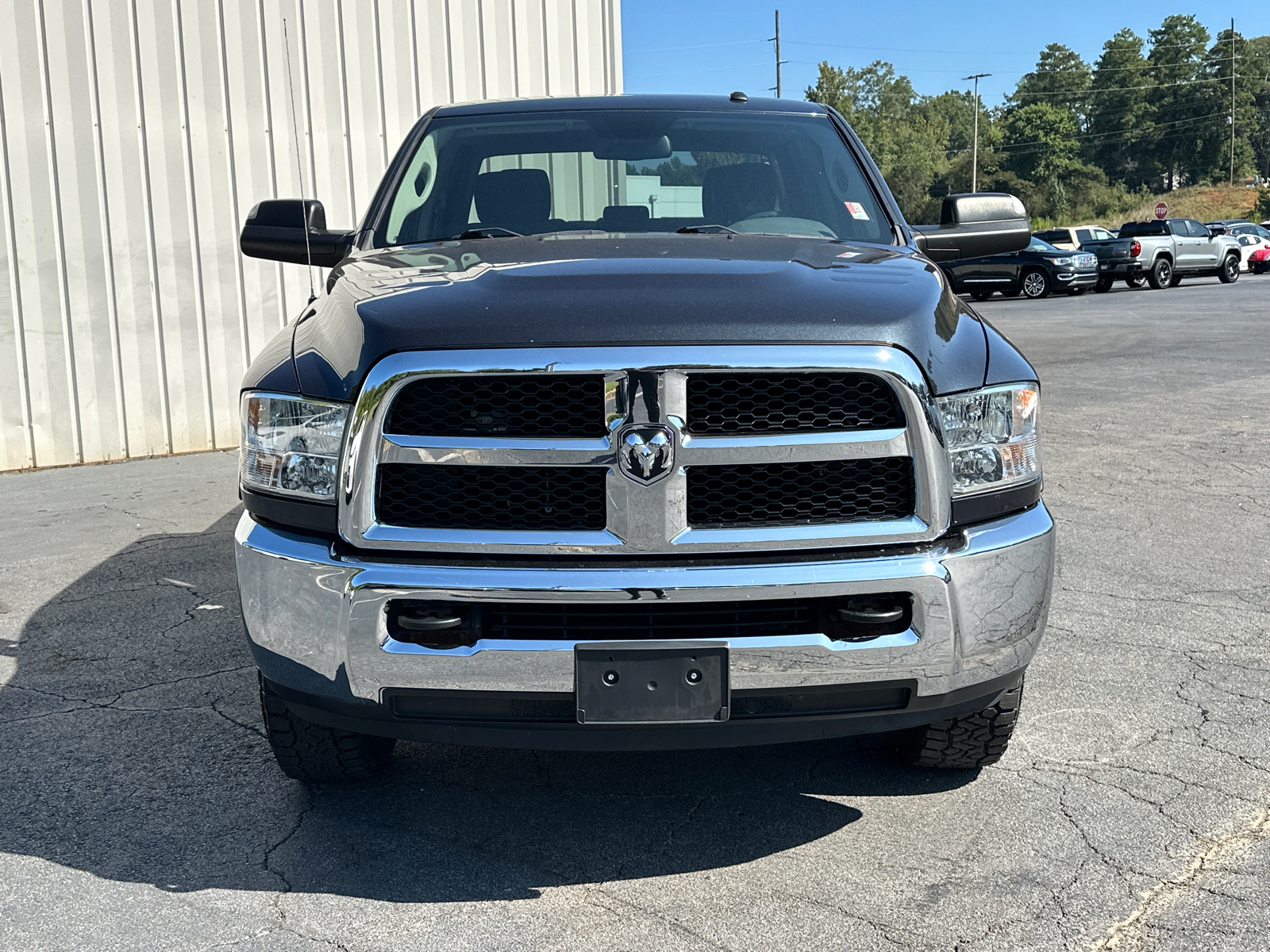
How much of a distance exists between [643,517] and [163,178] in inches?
294

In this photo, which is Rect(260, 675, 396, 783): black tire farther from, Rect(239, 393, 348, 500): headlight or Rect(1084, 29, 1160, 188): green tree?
Rect(1084, 29, 1160, 188): green tree

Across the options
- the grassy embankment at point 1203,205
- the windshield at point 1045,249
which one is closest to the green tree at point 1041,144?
the grassy embankment at point 1203,205

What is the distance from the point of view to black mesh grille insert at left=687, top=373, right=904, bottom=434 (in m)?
2.55

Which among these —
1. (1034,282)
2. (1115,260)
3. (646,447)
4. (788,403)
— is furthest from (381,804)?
(1115,260)

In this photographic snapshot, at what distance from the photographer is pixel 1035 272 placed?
27.9 m

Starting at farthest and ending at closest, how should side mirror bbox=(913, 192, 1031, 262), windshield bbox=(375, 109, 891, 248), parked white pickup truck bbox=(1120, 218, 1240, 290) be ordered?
parked white pickup truck bbox=(1120, 218, 1240, 290)
side mirror bbox=(913, 192, 1031, 262)
windshield bbox=(375, 109, 891, 248)

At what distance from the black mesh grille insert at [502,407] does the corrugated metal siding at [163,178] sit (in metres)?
6.52

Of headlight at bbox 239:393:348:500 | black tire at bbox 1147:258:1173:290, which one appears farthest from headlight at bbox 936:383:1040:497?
black tire at bbox 1147:258:1173:290

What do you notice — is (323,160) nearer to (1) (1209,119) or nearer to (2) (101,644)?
(2) (101,644)

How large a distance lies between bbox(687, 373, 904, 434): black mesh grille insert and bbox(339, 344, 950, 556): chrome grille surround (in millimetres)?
24

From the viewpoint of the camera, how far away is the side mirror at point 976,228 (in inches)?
167

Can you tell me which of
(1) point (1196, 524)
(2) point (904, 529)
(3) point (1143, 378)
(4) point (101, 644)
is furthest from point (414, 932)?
(3) point (1143, 378)

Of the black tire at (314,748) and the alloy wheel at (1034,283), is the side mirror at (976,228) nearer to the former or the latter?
the black tire at (314,748)

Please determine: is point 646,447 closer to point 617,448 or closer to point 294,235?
point 617,448
